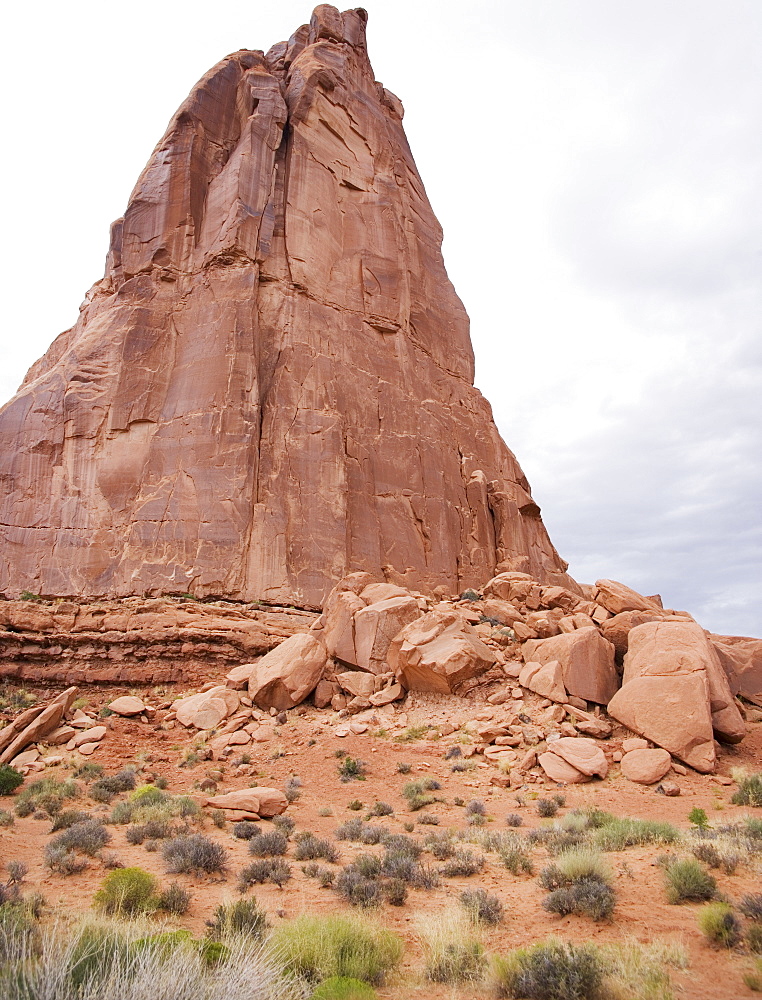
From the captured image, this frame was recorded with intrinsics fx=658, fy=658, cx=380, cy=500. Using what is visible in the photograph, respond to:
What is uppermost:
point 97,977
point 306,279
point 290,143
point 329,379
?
point 290,143

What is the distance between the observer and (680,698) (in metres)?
14.8

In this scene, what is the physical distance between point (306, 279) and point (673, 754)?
2487 centimetres

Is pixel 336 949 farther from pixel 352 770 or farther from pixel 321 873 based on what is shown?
pixel 352 770

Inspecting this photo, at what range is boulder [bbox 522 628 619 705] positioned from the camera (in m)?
16.8

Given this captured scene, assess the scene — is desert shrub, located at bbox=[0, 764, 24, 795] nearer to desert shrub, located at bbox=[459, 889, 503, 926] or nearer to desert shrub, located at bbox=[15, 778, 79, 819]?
desert shrub, located at bbox=[15, 778, 79, 819]

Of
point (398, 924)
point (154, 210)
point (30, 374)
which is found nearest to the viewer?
point (398, 924)

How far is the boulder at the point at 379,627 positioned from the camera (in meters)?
20.5

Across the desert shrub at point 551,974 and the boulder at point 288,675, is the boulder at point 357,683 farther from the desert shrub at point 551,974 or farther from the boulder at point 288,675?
the desert shrub at point 551,974

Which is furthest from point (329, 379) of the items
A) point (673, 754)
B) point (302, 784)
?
point (673, 754)

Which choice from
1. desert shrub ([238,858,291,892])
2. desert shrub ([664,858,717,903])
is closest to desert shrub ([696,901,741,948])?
desert shrub ([664,858,717,903])

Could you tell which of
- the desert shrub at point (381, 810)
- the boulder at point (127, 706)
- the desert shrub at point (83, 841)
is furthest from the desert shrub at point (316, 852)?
the boulder at point (127, 706)

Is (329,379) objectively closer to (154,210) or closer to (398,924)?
(154,210)

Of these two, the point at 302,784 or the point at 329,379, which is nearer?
the point at 302,784

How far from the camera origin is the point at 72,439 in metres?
27.0
